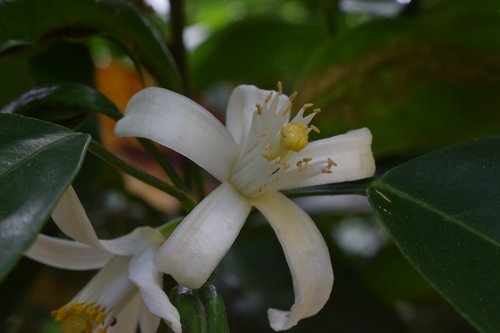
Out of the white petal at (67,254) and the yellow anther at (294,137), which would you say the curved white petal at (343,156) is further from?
the white petal at (67,254)

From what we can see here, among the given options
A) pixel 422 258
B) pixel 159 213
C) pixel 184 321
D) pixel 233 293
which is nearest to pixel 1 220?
pixel 184 321

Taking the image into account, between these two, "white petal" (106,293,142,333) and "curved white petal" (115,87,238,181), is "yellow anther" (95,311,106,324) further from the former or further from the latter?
"curved white petal" (115,87,238,181)

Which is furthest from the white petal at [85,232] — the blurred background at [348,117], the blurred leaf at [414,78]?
the blurred leaf at [414,78]

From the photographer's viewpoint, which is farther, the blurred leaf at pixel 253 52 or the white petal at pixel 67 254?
the blurred leaf at pixel 253 52

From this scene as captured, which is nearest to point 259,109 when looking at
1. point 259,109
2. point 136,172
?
point 259,109

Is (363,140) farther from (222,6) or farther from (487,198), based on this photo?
(222,6)
